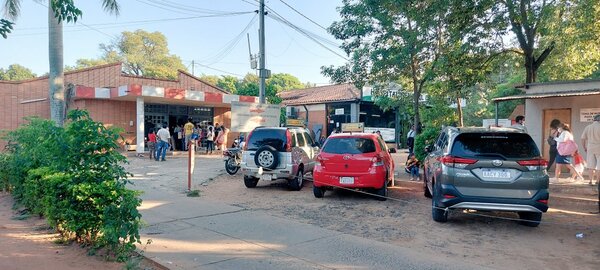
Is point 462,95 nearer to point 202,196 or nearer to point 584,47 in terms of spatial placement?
point 584,47

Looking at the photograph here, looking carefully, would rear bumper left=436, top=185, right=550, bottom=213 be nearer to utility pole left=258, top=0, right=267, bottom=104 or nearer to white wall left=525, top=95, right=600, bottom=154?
white wall left=525, top=95, right=600, bottom=154

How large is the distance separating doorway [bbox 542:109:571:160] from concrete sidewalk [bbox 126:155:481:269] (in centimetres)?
1057

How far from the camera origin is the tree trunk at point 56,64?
11.8 meters

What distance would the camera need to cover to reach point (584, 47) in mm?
9992

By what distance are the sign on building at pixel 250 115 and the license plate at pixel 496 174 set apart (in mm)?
10975

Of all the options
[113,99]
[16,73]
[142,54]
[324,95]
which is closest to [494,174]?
[113,99]

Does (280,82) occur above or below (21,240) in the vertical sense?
above

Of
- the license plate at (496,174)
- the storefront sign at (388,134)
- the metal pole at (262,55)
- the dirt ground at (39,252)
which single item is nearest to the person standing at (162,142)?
the metal pole at (262,55)

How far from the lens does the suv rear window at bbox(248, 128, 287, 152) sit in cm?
1130

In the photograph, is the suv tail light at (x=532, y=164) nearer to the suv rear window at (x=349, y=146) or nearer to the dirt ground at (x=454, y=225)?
the dirt ground at (x=454, y=225)

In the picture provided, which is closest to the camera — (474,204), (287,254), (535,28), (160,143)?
(287,254)

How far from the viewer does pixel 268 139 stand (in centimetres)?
1148

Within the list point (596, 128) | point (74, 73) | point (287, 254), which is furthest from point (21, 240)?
point (74, 73)

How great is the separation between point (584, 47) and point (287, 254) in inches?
351
